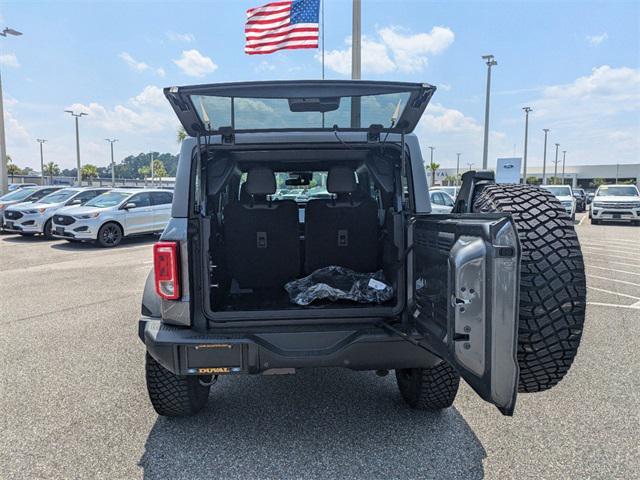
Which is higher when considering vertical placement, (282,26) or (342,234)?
(282,26)

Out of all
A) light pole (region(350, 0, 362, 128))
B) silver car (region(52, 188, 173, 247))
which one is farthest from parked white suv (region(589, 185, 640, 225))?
silver car (region(52, 188, 173, 247))

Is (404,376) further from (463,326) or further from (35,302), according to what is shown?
(35,302)

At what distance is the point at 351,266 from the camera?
369 centimetres

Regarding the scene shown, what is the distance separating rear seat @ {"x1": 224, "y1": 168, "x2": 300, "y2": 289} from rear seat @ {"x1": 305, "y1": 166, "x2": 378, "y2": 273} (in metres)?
0.13

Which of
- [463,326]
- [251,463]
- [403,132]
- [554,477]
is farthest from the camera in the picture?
[403,132]

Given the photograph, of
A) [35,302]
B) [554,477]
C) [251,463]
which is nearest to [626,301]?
[554,477]

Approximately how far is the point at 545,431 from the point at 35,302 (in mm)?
6545

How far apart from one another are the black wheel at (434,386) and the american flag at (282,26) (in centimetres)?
803

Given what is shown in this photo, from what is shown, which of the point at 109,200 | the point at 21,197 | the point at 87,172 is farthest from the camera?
the point at 87,172

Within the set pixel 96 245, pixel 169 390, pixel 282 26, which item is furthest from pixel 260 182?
pixel 96 245

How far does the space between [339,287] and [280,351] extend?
3.32ft

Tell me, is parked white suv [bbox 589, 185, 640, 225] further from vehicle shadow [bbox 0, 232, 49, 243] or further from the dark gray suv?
vehicle shadow [bbox 0, 232, 49, 243]

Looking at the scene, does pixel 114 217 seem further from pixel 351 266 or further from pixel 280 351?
pixel 280 351

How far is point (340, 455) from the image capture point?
8.71ft
